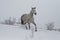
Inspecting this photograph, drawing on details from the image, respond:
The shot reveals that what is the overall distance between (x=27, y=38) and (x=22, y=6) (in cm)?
188

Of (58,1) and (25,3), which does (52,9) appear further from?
(25,3)

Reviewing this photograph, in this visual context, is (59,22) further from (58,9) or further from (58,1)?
(58,1)

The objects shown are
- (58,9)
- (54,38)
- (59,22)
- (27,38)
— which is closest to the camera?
(27,38)

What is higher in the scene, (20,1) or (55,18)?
(20,1)

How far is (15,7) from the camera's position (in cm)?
272

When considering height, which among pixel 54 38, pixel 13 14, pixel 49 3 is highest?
pixel 49 3

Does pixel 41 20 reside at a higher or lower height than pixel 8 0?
lower

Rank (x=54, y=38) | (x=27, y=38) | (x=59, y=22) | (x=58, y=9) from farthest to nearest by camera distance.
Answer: (x=58, y=9)
(x=59, y=22)
(x=54, y=38)
(x=27, y=38)

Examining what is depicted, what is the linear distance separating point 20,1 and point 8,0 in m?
0.25

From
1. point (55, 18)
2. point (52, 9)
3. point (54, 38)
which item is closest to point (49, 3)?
point (52, 9)

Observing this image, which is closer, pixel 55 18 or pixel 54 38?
pixel 54 38

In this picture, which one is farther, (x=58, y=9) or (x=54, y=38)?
(x=58, y=9)

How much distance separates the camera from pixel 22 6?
270cm

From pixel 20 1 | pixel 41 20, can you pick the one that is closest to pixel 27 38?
pixel 41 20
